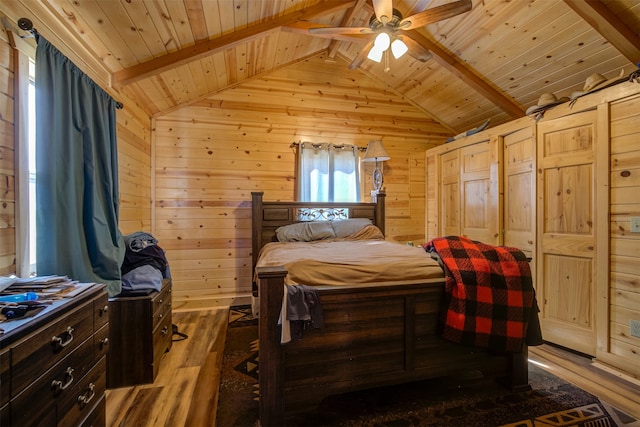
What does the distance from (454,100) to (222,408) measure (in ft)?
14.1

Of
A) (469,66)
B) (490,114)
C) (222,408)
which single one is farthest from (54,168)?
(490,114)

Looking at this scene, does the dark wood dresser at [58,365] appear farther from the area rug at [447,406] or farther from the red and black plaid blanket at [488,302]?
the red and black plaid blanket at [488,302]

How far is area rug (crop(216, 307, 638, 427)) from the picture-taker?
1.58 meters

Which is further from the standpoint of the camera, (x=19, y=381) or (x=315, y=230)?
(x=315, y=230)

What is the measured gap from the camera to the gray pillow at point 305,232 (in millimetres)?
3250

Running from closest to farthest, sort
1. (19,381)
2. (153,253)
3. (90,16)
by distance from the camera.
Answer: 1. (19,381)
2. (90,16)
3. (153,253)

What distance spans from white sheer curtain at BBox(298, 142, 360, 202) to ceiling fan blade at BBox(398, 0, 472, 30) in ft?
6.40

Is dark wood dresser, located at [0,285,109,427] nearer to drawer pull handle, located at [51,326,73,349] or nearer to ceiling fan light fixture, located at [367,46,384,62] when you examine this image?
drawer pull handle, located at [51,326,73,349]

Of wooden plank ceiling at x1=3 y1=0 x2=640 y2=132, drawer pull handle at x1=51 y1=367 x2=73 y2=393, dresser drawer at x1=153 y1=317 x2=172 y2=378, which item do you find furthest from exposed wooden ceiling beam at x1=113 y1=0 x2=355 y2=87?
drawer pull handle at x1=51 y1=367 x2=73 y2=393

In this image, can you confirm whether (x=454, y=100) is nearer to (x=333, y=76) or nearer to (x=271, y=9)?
(x=333, y=76)

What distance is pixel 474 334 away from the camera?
1675 mm

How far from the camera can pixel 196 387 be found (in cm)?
191

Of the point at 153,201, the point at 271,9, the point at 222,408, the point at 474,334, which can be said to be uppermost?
the point at 271,9

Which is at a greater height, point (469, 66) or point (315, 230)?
point (469, 66)
